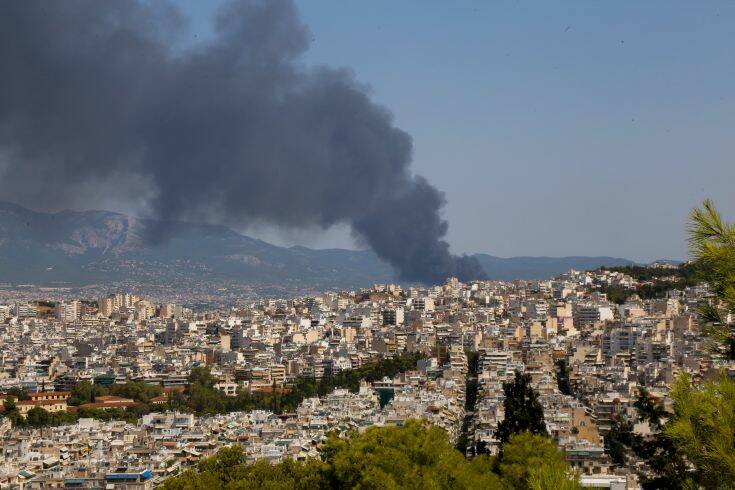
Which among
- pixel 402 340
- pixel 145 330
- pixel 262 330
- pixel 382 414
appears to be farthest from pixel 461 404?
pixel 145 330

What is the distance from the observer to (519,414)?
81.8ft

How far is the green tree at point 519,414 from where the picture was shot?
24.8 metres

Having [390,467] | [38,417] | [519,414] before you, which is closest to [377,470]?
[390,467]

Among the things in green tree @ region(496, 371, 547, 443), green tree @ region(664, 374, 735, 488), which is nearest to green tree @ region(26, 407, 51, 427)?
green tree @ region(496, 371, 547, 443)

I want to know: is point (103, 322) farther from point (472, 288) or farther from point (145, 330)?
point (472, 288)

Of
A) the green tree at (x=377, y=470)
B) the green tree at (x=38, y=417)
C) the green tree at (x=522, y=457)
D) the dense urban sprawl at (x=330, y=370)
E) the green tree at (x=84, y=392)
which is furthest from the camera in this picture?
the green tree at (x=84, y=392)

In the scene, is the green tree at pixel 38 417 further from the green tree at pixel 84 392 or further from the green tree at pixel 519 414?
the green tree at pixel 519 414

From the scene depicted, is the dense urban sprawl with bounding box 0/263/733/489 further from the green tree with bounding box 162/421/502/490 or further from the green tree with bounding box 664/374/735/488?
the green tree with bounding box 162/421/502/490

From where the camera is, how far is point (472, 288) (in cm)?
9481

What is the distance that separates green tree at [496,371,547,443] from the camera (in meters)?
24.8

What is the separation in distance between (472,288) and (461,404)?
50.0 m

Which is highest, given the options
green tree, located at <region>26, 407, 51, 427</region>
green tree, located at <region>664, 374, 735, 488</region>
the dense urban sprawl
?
green tree, located at <region>664, 374, 735, 488</region>

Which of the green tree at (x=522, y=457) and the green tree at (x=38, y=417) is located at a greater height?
the green tree at (x=522, y=457)

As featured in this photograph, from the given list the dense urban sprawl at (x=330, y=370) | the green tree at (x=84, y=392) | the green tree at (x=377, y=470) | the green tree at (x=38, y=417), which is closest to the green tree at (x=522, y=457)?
the green tree at (x=377, y=470)
